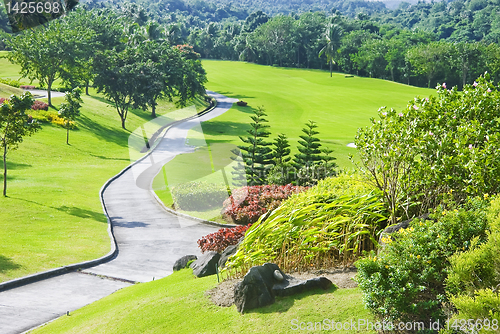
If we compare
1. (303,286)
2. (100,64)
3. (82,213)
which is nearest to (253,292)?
(303,286)

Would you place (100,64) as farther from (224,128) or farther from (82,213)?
(82,213)

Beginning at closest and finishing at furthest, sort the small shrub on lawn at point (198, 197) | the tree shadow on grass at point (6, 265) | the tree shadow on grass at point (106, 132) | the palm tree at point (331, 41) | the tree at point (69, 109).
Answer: the tree shadow on grass at point (6, 265) < the small shrub on lawn at point (198, 197) < the tree at point (69, 109) < the tree shadow on grass at point (106, 132) < the palm tree at point (331, 41)

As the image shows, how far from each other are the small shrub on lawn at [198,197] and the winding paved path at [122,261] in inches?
39.1

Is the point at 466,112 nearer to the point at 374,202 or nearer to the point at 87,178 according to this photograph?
the point at 374,202

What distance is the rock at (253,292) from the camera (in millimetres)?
6961

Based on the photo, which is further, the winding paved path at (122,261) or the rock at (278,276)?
the winding paved path at (122,261)

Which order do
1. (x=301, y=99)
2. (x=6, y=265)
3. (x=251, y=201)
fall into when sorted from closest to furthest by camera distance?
(x=6, y=265) → (x=251, y=201) → (x=301, y=99)

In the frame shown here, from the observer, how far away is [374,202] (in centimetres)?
866

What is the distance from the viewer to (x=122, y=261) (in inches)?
631

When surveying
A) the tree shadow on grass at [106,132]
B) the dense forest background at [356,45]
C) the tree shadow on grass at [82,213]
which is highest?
the dense forest background at [356,45]

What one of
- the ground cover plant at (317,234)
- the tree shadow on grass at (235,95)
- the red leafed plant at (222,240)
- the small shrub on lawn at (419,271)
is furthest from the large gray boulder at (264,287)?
the tree shadow on grass at (235,95)

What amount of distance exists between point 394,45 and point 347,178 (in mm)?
109210

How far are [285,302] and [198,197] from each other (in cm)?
1621

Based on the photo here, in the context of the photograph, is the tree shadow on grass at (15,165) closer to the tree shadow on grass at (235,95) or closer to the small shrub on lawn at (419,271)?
the small shrub on lawn at (419,271)
